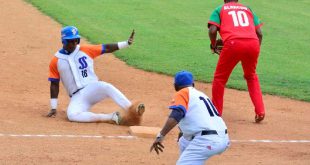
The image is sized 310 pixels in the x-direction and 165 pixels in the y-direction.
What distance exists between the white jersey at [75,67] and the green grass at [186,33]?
11.8 ft

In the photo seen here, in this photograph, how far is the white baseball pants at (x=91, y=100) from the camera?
444 inches

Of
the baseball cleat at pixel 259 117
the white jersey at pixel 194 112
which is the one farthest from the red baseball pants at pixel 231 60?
the white jersey at pixel 194 112

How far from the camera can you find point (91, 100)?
1166 centimetres

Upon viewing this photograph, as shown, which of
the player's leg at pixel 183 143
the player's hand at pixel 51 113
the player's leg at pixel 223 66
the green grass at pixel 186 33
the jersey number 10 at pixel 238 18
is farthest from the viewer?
the green grass at pixel 186 33

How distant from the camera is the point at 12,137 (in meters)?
10.2

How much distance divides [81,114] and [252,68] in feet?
8.78

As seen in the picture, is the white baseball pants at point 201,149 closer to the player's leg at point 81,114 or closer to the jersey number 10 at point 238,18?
the player's leg at point 81,114

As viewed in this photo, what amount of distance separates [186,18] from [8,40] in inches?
235

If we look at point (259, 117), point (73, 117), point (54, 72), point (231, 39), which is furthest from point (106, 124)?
point (259, 117)

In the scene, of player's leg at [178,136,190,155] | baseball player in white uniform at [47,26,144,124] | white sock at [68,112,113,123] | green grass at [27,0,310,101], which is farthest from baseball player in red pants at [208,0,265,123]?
player's leg at [178,136,190,155]

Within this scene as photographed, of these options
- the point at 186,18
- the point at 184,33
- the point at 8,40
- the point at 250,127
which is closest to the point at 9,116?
the point at 250,127

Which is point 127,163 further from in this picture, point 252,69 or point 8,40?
A: point 8,40

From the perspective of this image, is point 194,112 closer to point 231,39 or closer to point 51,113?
point 231,39

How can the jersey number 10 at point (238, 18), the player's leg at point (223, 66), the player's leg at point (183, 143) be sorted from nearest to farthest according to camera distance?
the player's leg at point (183, 143) < the player's leg at point (223, 66) < the jersey number 10 at point (238, 18)
